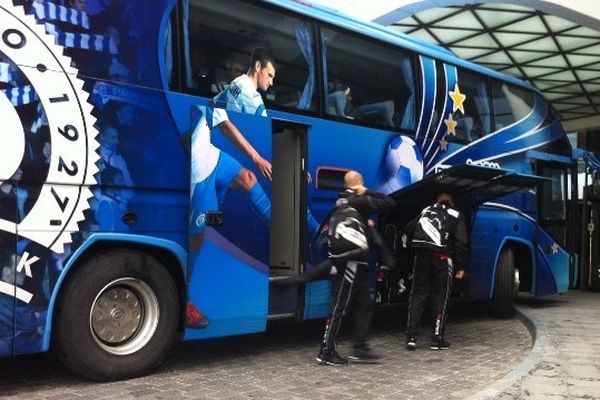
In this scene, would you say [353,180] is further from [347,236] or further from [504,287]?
[504,287]

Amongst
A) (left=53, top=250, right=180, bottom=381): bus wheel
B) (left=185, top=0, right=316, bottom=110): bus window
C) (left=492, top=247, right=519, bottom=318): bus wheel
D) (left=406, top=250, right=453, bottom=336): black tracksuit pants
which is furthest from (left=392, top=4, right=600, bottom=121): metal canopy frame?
(left=53, top=250, right=180, bottom=381): bus wheel

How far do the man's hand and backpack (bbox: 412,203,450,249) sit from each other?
6.73 ft

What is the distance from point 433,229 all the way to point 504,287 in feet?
9.67

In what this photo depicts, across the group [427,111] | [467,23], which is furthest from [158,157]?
[467,23]

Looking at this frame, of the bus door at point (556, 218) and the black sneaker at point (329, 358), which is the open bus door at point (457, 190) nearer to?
the black sneaker at point (329, 358)

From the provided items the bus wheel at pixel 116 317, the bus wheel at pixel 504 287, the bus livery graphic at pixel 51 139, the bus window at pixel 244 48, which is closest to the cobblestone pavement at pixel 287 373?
the bus wheel at pixel 116 317

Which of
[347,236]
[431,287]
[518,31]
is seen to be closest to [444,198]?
[431,287]

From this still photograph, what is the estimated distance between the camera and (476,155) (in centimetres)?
878

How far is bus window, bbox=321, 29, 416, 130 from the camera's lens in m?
6.77

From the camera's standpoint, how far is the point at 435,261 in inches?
281

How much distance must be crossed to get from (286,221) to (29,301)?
281 cm

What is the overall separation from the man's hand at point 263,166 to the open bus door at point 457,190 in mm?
1888

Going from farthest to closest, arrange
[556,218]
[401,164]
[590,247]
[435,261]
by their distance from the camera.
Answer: [590,247] → [556,218] → [401,164] → [435,261]

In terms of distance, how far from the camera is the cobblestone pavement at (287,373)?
501 centimetres
